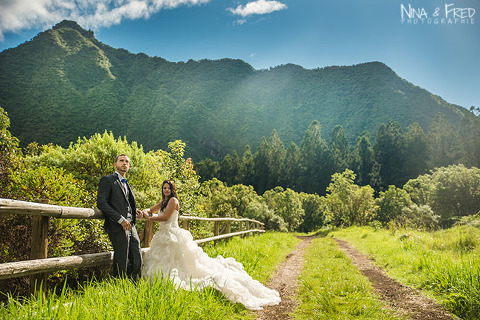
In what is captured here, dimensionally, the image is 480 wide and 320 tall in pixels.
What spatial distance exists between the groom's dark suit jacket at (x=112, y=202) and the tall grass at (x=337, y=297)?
283 cm

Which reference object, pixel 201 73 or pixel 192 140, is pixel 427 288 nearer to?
pixel 192 140

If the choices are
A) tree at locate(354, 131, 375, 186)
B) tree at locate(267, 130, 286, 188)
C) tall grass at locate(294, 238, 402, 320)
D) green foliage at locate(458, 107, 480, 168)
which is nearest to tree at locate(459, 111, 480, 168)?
green foliage at locate(458, 107, 480, 168)

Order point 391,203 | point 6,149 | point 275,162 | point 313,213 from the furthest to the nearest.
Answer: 1. point 275,162
2. point 313,213
3. point 391,203
4. point 6,149

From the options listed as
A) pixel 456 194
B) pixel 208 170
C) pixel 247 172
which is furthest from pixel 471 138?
pixel 208 170

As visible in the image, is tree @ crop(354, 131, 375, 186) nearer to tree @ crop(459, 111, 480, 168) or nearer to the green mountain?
tree @ crop(459, 111, 480, 168)

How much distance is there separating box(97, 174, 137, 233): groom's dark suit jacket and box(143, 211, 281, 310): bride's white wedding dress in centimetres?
92

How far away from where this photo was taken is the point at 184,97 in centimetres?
14788

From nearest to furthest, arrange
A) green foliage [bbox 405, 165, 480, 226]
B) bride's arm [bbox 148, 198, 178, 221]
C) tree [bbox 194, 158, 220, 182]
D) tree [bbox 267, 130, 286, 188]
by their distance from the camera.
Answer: bride's arm [bbox 148, 198, 178, 221] < green foliage [bbox 405, 165, 480, 226] < tree [bbox 267, 130, 286, 188] < tree [bbox 194, 158, 220, 182]

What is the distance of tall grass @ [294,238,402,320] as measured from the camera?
4184 millimetres

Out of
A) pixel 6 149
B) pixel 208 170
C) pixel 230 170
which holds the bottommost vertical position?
pixel 230 170

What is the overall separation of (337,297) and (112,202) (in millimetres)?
3871

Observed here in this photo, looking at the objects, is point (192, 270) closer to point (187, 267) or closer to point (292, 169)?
point (187, 267)

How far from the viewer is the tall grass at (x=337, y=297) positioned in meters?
4.18

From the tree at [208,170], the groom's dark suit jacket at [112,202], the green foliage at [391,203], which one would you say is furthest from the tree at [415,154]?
the groom's dark suit jacket at [112,202]
